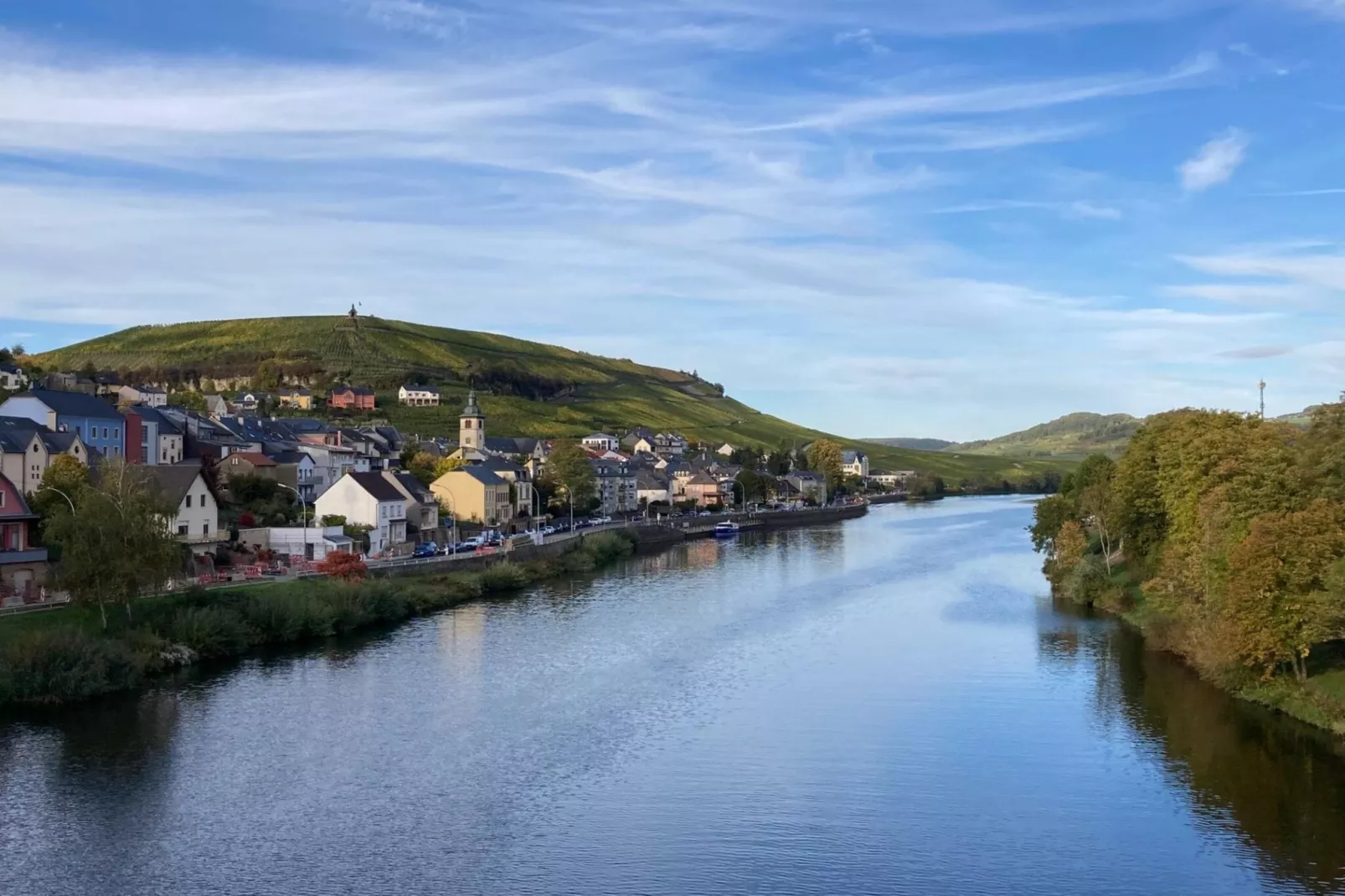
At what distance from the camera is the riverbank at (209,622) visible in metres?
33.8

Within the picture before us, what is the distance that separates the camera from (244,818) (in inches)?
983

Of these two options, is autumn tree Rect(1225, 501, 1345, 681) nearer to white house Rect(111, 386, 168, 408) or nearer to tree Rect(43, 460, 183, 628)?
tree Rect(43, 460, 183, 628)

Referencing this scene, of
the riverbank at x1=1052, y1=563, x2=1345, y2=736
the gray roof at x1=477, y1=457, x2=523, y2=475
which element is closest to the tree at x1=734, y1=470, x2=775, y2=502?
the gray roof at x1=477, y1=457, x2=523, y2=475

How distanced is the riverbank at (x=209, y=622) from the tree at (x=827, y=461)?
10686 centimetres

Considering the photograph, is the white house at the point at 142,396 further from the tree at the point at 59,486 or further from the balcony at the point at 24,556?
the balcony at the point at 24,556

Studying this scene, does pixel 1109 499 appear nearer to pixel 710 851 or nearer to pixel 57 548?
pixel 710 851

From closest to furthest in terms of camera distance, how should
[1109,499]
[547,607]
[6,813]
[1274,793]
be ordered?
[6,813], [1274,793], [547,607], [1109,499]

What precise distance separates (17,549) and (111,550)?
8.86 m

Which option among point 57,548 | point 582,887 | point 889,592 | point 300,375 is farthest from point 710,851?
point 300,375

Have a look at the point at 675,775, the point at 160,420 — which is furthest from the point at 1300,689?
the point at 160,420

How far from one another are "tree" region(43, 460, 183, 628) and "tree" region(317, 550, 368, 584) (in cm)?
1167

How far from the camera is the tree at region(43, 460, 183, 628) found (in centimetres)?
3681

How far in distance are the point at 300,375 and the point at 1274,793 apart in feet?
492

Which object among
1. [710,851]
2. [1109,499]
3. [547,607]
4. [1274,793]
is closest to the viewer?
[710,851]
